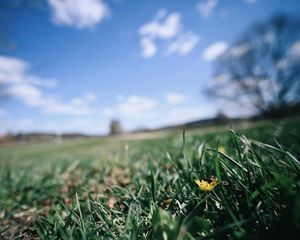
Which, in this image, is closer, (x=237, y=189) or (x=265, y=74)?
(x=237, y=189)

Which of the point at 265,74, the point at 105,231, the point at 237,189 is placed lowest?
the point at 105,231

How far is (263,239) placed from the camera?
0.68 m

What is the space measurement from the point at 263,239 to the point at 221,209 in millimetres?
225

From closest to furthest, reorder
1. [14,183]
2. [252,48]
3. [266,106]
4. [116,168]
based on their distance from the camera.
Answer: [14,183]
[116,168]
[252,48]
[266,106]

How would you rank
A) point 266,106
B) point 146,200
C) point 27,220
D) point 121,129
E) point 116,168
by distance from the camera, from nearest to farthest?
point 146,200, point 27,220, point 116,168, point 266,106, point 121,129

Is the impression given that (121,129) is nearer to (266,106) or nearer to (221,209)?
(266,106)

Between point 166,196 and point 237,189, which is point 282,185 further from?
point 166,196

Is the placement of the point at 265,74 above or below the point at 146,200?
above

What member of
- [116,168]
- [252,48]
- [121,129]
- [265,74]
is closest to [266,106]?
[265,74]

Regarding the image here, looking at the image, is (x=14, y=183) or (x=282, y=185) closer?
(x=282, y=185)

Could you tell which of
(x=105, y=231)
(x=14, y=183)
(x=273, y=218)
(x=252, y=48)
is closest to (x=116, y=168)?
(x=14, y=183)

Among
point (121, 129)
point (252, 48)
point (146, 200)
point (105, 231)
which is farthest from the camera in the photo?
point (121, 129)

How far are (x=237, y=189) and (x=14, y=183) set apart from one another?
2.38 meters

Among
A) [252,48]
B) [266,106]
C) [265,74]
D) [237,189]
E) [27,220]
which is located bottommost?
[27,220]
